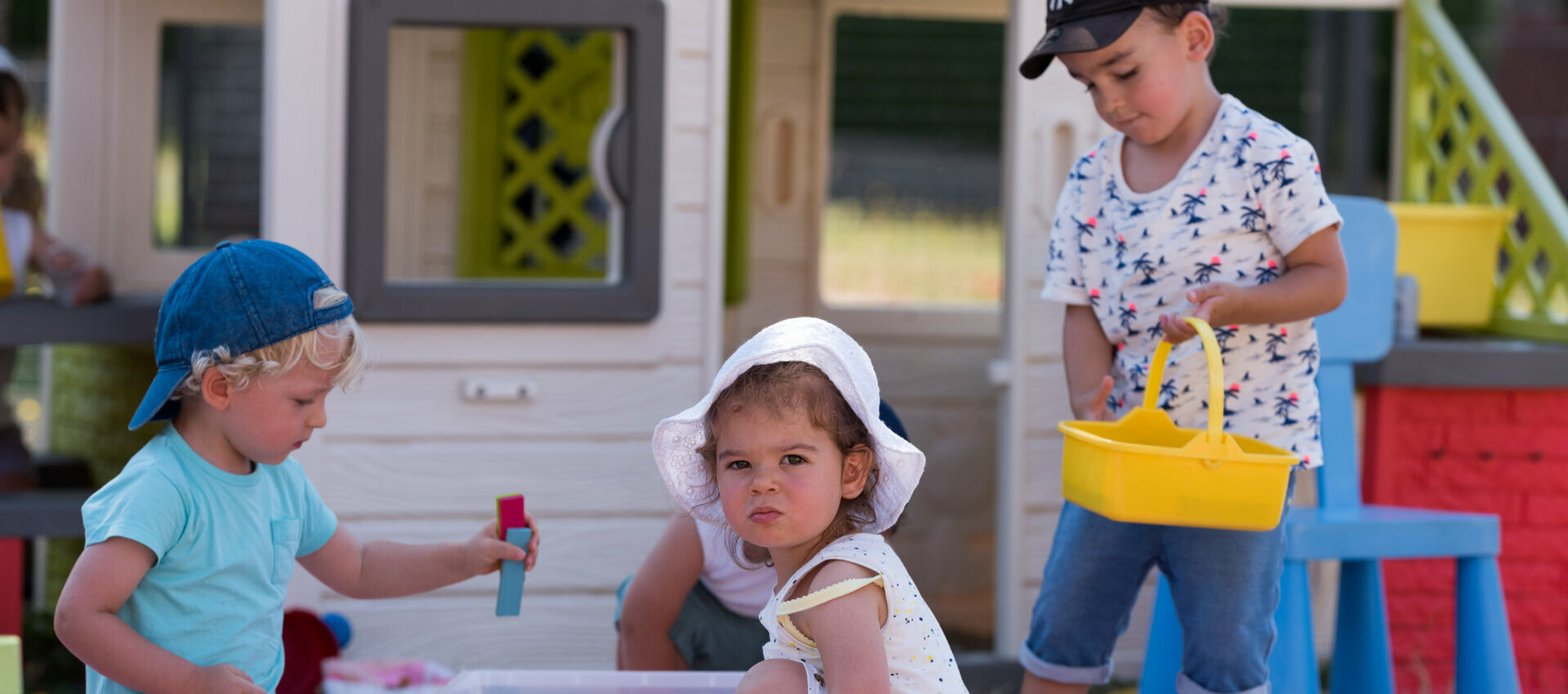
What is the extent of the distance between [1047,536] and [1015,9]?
4.34 ft

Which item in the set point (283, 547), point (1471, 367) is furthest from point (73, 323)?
point (1471, 367)

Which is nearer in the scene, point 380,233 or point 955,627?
point 380,233

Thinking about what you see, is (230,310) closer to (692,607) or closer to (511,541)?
(511,541)

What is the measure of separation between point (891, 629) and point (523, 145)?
12.8 feet

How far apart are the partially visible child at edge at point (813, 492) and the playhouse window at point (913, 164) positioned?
130 inches

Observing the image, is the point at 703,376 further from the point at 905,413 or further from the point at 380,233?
the point at 905,413

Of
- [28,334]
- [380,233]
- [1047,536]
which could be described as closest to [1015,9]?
[1047,536]

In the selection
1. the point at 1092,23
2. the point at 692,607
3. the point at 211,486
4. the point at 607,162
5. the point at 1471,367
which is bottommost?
the point at 692,607

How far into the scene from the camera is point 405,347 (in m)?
3.30

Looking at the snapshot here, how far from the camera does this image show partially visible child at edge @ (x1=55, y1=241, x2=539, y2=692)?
1.81 metres

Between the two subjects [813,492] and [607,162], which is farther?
[607,162]

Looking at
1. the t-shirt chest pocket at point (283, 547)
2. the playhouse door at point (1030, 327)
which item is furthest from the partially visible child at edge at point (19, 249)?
Answer: the playhouse door at point (1030, 327)

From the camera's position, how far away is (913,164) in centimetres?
591

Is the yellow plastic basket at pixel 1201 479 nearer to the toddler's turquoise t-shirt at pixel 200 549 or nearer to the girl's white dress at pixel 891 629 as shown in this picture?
the girl's white dress at pixel 891 629
